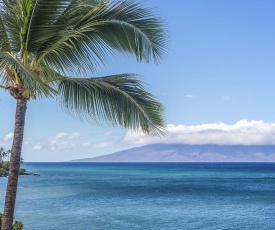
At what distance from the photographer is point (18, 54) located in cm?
964

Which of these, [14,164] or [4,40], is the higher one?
[4,40]

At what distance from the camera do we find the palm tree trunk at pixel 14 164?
28.9 ft

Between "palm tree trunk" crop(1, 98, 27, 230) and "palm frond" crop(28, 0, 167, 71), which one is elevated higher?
"palm frond" crop(28, 0, 167, 71)

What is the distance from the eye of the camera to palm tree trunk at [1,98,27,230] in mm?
8812

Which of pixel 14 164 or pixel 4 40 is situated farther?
pixel 4 40

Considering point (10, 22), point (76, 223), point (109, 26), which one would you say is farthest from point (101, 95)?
point (76, 223)

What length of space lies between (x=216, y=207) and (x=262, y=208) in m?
4.81

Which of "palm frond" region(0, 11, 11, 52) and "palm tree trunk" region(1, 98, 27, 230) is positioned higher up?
"palm frond" region(0, 11, 11, 52)

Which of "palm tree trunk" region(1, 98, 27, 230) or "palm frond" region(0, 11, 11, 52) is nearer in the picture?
"palm tree trunk" region(1, 98, 27, 230)

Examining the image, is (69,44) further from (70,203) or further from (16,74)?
(70,203)

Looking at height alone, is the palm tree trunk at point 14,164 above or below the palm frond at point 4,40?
below

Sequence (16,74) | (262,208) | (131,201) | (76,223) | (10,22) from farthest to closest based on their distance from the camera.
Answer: (131,201) → (262,208) → (76,223) → (10,22) → (16,74)

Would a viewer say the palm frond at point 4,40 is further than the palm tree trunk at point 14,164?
Yes

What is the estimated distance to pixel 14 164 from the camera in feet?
29.1
